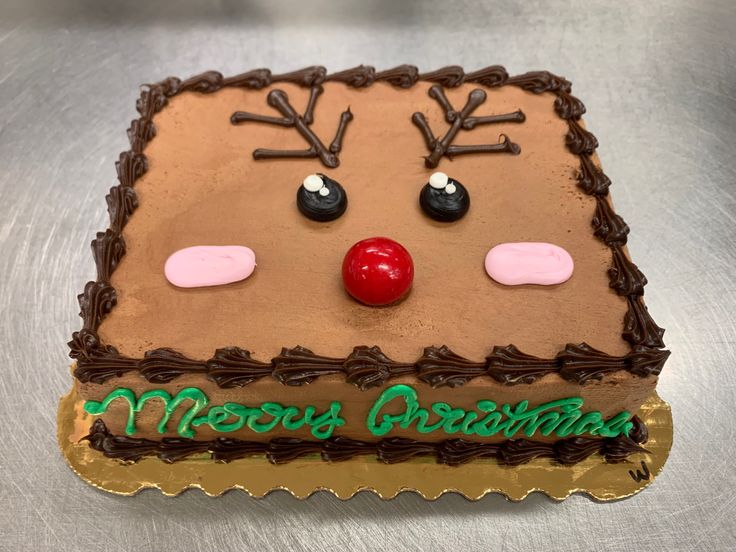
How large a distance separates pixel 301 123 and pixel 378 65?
5.86 ft

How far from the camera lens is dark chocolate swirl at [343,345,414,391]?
2387mm

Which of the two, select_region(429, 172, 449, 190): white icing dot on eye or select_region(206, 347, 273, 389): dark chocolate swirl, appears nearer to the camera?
select_region(206, 347, 273, 389): dark chocolate swirl

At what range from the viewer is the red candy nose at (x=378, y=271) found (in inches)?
94.5

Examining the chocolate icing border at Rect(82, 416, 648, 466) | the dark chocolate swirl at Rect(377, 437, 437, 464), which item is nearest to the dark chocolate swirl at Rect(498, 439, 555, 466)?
the chocolate icing border at Rect(82, 416, 648, 466)

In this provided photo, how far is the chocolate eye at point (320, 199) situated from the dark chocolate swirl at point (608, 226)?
112 centimetres

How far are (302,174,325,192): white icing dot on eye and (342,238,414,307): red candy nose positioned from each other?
388 millimetres

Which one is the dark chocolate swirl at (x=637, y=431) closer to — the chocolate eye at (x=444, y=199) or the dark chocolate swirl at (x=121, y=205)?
the chocolate eye at (x=444, y=199)

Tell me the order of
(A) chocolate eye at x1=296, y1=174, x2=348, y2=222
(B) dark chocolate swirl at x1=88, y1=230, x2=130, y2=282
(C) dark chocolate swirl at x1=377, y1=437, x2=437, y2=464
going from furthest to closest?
(C) dark chocolate swirl at x1=377, y1=437, x2=437, y2=464, (A) chocolate eye at x1=296, y1=174, x2=348, y2=222, (B) dark chocolate swirl at x1=88, y1=230, x2=130, y2=282

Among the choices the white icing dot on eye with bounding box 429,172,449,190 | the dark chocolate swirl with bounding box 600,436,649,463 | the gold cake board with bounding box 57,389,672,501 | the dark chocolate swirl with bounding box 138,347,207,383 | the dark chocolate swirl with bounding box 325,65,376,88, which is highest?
the dark chocolate swirl with bounding box 325,65,376,88

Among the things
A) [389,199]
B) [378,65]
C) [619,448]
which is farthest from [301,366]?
[378,65]

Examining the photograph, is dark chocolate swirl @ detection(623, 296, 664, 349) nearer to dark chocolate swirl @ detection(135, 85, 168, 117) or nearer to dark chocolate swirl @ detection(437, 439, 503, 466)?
dark chocolate swirl @ detection(437, 439, 503, 466)

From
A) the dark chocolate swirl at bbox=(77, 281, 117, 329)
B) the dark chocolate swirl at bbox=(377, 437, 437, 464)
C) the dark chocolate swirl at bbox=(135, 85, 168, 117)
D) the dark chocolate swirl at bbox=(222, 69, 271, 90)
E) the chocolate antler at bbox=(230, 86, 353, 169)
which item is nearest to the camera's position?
the dark chocolate swirl at bbox=(77, 281, 117, 329)

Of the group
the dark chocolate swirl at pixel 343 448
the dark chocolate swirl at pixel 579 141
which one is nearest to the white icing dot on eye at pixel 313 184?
the dark chocolate swirl at pixel 343 448

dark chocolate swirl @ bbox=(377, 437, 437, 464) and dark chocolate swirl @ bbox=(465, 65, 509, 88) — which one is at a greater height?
dark chocolate swirl @ bbox=(465, 65, 509, 88)
